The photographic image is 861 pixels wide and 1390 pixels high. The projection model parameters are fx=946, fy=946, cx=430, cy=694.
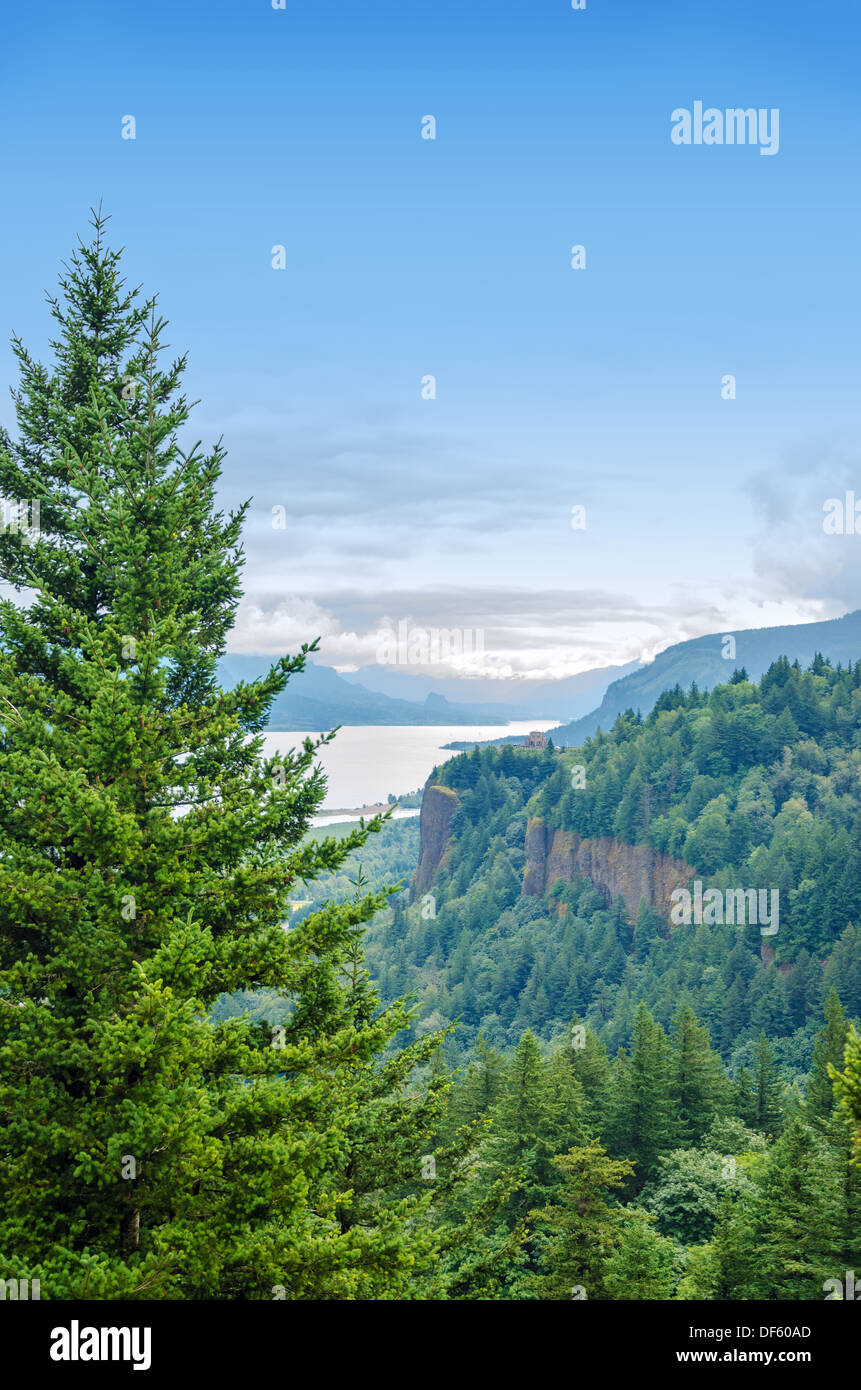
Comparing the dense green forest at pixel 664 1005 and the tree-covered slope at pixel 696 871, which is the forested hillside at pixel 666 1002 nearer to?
the dense green forest at pixel 664 1005

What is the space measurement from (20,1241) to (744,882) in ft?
412

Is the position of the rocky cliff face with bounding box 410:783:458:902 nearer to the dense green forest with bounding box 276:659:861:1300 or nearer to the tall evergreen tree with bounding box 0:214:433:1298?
the dense green forest with bounding box 276:659:861:1300

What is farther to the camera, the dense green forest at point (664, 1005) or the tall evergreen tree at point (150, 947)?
the dense green forest at point (664, 1005)

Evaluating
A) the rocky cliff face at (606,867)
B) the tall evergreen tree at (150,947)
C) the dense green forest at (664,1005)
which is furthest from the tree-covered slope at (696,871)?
the tall evergreen tree at (150,947)

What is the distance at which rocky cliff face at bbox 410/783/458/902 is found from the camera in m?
188

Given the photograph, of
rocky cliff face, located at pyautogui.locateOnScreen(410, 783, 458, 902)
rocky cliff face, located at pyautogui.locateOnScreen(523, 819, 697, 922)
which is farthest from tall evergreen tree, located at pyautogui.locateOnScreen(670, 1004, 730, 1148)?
rocky cliff face, located at pyautogui.locateOnScreen(410, 783, 458, 902)

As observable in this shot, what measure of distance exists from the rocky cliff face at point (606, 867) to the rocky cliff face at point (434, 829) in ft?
91.0

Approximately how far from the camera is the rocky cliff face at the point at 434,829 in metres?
188

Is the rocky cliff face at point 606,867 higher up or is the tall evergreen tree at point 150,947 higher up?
the tall evergreen tree at point 150,947

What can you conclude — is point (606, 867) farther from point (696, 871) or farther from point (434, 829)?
point (434, 829)

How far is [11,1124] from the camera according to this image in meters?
9.13

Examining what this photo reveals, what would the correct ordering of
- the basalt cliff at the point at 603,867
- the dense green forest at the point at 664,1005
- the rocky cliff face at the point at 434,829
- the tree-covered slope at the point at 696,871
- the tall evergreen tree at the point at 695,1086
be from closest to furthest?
the dense green forest at the point at 664,1005 → the tall evergreen tree at the point at 695,1086 → the tree-covered slope at the point at 696,871 → the basalt cliff at the point at 603,867 → the rocky cliff face at the point at 434,829

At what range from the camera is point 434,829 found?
7505 inches

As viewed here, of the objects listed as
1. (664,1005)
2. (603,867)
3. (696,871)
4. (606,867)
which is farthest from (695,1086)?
(603,867)
